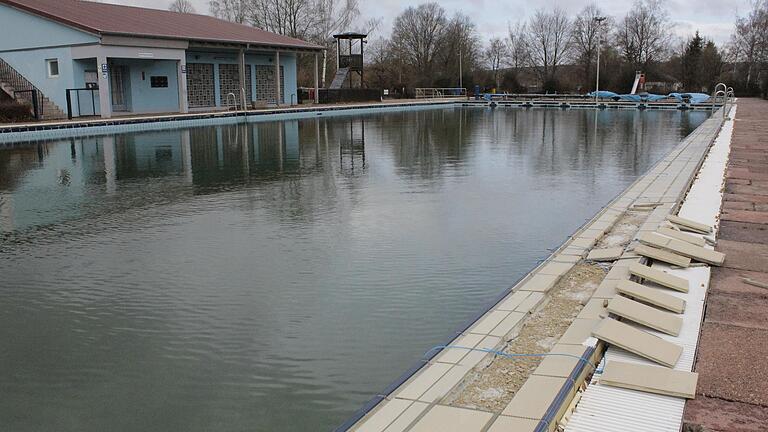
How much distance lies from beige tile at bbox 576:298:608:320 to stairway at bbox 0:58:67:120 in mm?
23794

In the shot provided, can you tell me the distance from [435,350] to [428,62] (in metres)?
57.9

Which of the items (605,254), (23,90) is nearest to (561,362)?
(605,254)

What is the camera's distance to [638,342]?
3.56m

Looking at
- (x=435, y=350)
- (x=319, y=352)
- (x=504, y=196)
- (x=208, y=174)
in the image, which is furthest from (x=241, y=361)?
(x=208, y=174)

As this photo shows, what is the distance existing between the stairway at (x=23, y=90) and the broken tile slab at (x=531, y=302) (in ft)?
76.6

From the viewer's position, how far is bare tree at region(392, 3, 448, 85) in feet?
196

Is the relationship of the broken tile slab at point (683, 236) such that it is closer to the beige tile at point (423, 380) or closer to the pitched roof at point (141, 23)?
the beige tile at point (423, 380)

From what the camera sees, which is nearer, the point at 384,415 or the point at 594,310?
the point at 384,415

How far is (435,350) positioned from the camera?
412 centimetres

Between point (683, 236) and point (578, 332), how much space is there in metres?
2.38

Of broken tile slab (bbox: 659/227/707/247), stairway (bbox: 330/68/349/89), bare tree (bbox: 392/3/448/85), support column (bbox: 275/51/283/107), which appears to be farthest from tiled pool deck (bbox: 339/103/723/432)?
bare tree (bbox: 392/3/448/85)

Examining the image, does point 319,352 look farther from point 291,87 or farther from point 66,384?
point 291,87

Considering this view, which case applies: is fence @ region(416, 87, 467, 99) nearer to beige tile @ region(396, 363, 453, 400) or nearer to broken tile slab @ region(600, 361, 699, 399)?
beige tile @ region(396, 363, 453, 400)

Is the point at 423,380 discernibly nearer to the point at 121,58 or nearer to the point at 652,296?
the point at 652,296
